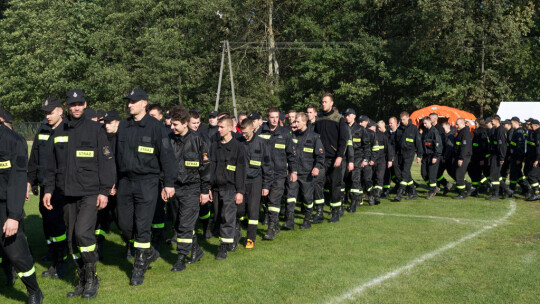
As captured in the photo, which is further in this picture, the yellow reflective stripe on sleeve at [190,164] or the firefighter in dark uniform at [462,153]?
the firefighter in dark uniform at [462,153]

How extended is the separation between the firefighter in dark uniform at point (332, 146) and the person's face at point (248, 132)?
7.47 feet

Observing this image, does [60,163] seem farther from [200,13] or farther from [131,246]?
[200,13]

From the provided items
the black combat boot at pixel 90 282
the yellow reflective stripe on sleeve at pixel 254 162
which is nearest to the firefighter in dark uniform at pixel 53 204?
the black combat boot at pixel 90 282

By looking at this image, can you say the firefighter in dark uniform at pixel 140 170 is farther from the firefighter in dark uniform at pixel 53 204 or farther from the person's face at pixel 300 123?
the person's face at pixel 300 123

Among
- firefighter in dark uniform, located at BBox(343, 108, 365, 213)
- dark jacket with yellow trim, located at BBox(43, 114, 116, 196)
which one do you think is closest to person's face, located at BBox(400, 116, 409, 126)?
firefighter in dark uniform, located at BBox(343, 108, 365, 213)

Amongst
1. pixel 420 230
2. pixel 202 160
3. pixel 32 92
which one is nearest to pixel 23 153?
pixel 202 160

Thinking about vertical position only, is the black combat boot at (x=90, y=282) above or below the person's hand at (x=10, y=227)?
below

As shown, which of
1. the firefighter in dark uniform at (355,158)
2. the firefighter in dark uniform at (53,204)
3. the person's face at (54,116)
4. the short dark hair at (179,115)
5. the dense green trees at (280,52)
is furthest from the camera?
the dense green trees at (280,52)

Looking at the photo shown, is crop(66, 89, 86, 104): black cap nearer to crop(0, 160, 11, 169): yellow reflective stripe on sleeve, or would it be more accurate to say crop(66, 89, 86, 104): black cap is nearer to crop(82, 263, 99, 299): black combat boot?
crop(0, 160, 11, 169): yellow reflective stripe on sleeve

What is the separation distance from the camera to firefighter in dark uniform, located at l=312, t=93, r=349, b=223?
10.4 metres

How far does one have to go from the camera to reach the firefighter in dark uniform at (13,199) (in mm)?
5289

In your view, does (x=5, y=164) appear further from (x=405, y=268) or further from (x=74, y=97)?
(x=405, y=268)

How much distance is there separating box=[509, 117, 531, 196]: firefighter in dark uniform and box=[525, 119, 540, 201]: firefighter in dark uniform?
0.59ft

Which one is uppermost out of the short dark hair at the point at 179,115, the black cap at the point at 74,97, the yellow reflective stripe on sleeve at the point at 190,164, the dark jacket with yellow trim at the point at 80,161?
the black cap at the point at 74,97
